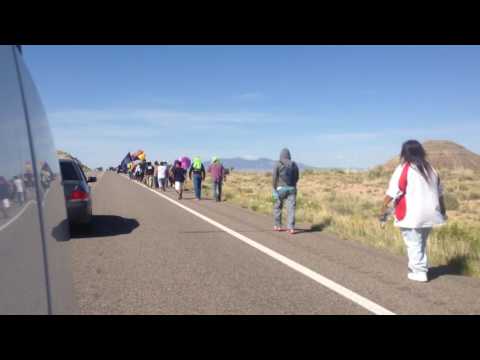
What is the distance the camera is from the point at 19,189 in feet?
6.35

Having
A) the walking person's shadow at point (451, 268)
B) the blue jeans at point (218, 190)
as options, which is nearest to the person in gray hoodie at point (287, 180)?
the walking person's shadow at point (451, 268)

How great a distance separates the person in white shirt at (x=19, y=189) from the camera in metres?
1.89

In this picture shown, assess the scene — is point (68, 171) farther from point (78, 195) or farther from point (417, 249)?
point (417, 249)

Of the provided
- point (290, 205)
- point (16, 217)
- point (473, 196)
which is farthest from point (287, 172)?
point (473, 196)

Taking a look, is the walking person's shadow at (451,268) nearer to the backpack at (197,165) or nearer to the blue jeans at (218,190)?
the blue jeans at (218,190)

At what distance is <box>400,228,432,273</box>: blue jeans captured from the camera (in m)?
6.62

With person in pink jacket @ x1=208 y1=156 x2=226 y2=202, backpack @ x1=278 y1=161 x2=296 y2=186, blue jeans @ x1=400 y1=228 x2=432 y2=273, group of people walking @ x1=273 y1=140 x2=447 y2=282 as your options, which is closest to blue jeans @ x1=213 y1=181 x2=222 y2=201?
person in pink jacket @ x1=208 y1=156 x2=226 y2=202

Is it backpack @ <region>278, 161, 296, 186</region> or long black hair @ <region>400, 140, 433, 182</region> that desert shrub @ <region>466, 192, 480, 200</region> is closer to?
backpack @ <region>278, 161, 296, 186</region>

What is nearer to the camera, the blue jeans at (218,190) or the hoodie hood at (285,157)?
the hoodie hood at (285,157)

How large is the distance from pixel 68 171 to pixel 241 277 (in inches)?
225

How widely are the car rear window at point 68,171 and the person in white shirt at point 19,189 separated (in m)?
9.07
